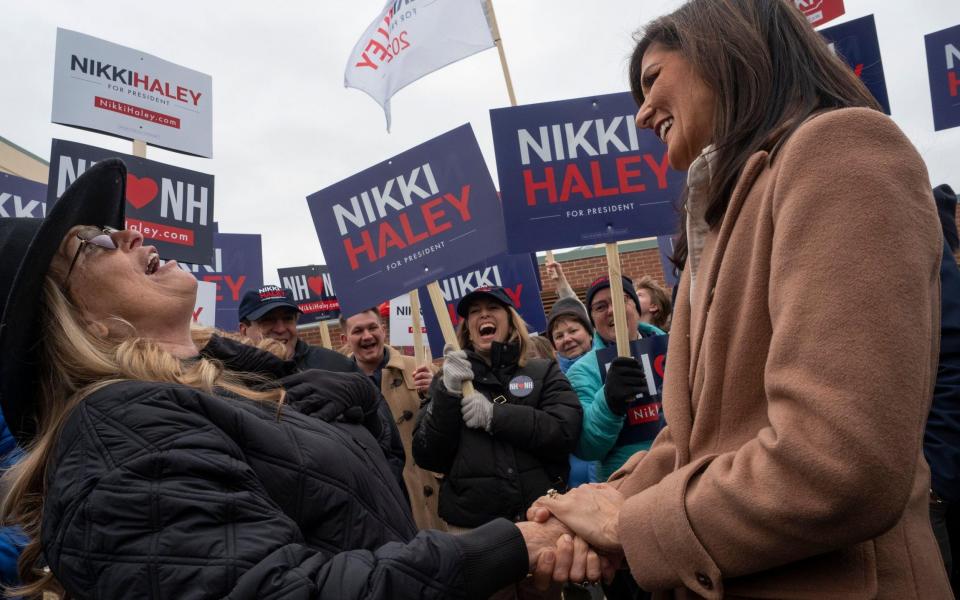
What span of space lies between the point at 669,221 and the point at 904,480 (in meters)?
2.71

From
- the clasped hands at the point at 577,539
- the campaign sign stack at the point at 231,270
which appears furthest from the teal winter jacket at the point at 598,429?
A: the campaign sign stack at the point at 231,270

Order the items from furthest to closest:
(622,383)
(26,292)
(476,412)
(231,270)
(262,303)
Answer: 1. (231,270)
2. (262,303)
3. (476,412)
4. (622,383)
5. (26,292)

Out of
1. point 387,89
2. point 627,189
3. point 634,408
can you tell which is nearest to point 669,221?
point 627,189

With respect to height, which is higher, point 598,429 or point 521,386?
point 521,386

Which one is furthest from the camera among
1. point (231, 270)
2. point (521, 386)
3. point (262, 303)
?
point (231, 270)

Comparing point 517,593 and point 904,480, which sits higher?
point 904,480

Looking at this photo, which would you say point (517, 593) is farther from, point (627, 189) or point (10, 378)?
point (10, 378)

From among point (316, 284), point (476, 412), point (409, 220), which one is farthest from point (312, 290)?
point (476, 412)

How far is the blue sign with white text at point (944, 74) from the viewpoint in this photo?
16.0 feet

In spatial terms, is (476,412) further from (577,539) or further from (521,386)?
(577,539)

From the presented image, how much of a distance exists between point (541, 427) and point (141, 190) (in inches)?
124

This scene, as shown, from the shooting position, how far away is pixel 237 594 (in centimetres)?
117

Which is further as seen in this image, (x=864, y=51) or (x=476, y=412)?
(x=864, y=51)

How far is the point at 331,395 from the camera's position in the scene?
1888 millimetres
